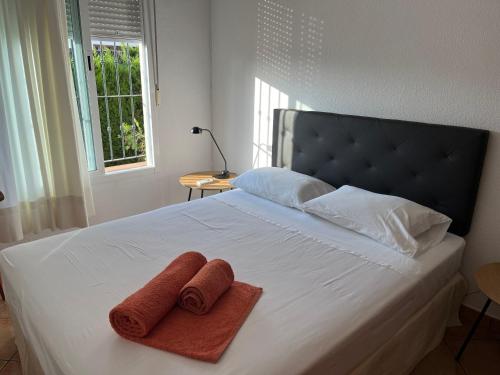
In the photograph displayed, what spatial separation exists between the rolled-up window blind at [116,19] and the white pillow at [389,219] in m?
2.01

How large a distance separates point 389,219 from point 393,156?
1.56 feet

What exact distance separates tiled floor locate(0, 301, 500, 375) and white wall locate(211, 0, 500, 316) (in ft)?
0.51

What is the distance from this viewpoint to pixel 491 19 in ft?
5.92

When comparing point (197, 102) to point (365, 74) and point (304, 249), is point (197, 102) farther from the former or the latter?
point (304, 249)

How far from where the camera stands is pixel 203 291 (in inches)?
52.6

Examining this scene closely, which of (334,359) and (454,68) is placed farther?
(454,68)

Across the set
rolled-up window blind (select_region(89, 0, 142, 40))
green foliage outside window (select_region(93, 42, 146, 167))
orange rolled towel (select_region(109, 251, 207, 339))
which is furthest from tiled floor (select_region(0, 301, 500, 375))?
rolled-up window blind (select_region(89, 0, 142, 40))

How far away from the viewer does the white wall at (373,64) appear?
1.90 meters

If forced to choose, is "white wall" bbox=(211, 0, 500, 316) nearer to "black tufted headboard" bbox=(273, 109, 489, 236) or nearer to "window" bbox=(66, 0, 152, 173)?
"black tufted headboard" bbox=(273, 109, 489, 236)

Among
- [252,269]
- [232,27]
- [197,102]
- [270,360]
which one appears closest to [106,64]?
[197,102]

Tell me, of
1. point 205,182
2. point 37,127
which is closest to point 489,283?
point 205,182

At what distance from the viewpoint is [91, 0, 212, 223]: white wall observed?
10.2 ft

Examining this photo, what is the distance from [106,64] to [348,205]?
2203 mm

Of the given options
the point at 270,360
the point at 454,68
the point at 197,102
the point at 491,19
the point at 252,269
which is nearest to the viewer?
the point at 270,360
